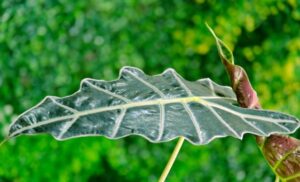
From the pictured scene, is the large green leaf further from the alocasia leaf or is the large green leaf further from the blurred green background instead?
the blurred green background

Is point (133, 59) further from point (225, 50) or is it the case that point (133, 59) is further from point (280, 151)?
point (280, 151)

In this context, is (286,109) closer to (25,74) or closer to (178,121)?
(25,74)

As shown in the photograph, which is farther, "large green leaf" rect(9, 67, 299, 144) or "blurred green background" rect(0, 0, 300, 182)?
"blurred green background" rect(0, 0, 300, 182)

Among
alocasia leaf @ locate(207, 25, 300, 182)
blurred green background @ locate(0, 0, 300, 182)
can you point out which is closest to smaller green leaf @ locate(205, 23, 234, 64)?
alocasia leaf @ locate(207, 25, 300, 182)

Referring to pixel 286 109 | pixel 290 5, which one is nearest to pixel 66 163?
pixel 286 109

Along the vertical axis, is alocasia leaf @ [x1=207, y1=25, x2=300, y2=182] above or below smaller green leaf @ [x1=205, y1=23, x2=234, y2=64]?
below
